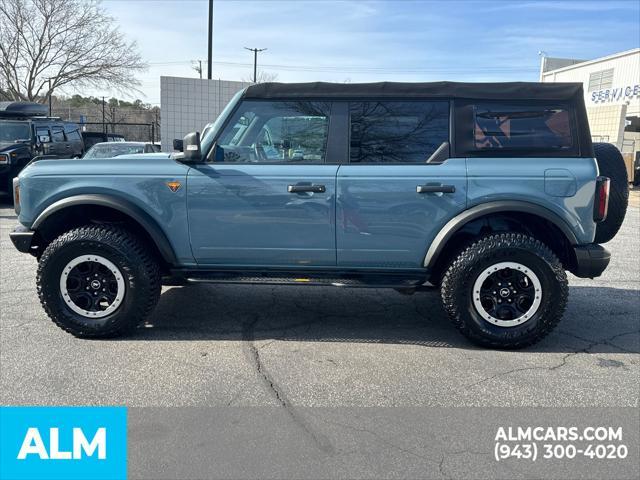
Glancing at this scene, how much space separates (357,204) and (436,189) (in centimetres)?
61

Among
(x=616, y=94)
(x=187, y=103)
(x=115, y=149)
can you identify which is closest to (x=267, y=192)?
(x=115, y=149)

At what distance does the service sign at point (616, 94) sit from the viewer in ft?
88.3

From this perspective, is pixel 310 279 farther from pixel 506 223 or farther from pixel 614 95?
pixel 614 95

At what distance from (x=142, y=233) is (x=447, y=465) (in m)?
3.00

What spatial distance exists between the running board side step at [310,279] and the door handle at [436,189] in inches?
28.0

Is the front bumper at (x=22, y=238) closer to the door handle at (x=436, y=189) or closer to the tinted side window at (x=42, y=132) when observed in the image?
the door handle at (x=436, y=189)

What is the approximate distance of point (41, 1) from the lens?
26.7 meters

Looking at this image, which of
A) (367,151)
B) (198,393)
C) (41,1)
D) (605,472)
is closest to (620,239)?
(367,151)

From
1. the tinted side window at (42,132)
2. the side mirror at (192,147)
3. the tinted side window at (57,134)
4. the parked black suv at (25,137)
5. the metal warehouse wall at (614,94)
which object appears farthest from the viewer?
the metal warehouse wall at (614,94)

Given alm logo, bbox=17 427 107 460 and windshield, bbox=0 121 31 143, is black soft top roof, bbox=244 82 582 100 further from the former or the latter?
windshield, bbox=0 121 31 143

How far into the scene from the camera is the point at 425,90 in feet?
14.2

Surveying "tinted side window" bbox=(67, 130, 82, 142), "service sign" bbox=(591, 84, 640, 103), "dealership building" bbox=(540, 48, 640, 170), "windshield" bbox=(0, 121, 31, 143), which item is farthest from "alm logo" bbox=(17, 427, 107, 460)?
"service sign" bbox=(591, 84, 640, 103)

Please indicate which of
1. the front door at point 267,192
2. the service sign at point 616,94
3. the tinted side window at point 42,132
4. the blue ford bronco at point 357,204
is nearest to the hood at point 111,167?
the blue ford bronco at point 357,204

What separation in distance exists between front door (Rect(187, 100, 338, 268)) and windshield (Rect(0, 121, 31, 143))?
10858 mm
